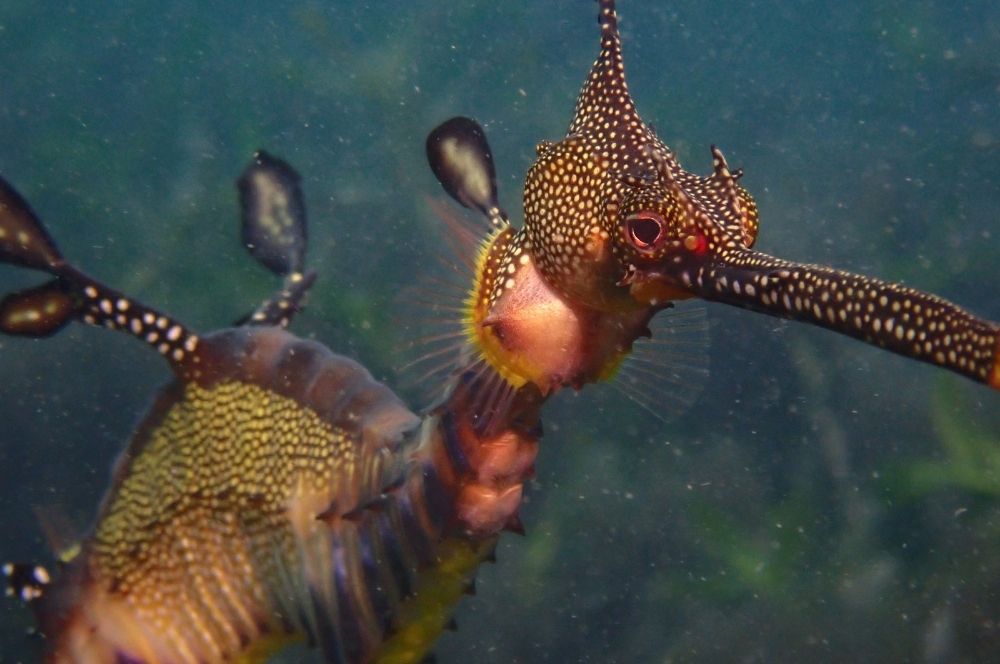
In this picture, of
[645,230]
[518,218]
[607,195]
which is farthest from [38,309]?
[518,218]

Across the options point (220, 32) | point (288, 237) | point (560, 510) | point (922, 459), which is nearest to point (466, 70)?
point (220, 32)

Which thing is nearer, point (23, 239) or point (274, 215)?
point (23, 239)

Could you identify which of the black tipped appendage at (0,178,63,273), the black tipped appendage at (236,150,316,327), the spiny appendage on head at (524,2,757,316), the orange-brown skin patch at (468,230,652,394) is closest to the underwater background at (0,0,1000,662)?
the orange-brown skin patch at (468,230,652,394)

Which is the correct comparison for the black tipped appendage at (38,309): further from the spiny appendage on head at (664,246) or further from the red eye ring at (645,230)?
the red eye ring at (645,230)

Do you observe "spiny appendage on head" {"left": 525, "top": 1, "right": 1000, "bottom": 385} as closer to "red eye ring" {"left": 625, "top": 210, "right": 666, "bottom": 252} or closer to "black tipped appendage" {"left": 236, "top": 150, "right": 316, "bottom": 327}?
"red eye ring" {"left": 625, "top": 210, "right": 666, "bottom": 252}

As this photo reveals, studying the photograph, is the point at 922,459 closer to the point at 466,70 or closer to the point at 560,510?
the point at 560,510

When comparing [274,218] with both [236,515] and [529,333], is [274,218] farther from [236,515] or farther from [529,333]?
[529,333]

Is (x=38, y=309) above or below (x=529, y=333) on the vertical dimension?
below

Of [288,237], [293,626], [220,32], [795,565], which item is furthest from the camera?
[220,32]
